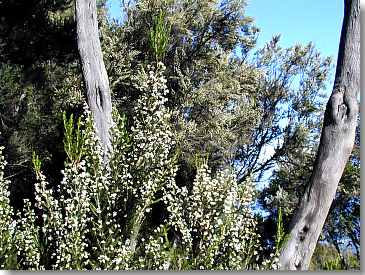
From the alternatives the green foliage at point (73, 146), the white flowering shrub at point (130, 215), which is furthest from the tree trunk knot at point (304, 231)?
the green foliage at point (73, 146)

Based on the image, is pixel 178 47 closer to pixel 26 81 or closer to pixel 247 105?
pixel 247 105

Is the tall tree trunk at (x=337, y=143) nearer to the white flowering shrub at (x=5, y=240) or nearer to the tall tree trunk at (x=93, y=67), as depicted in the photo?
the tall tree trunk at (x=93, y=67)

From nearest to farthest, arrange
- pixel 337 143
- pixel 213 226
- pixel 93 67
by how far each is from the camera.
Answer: pixel 213 226
pixel 337 143
pixel 93 67

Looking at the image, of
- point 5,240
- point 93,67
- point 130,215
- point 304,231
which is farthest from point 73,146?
point 304,231

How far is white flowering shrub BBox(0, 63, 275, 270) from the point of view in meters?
2.15

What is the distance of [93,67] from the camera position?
3.04 m

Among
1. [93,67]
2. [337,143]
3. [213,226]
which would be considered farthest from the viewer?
[93,67]

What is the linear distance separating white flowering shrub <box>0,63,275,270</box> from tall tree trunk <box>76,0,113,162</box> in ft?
1.83

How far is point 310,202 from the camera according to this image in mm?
2531

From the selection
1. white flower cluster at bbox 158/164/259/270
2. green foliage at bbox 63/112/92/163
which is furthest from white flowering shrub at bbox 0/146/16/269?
white flower cluster at bbox 158/164/259/270

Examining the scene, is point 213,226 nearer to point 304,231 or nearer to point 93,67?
point 304,231

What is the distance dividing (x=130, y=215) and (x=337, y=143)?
1.00 m

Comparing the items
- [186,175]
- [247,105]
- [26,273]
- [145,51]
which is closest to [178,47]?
[145,51]

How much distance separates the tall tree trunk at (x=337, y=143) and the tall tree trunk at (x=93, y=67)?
1.06 m
